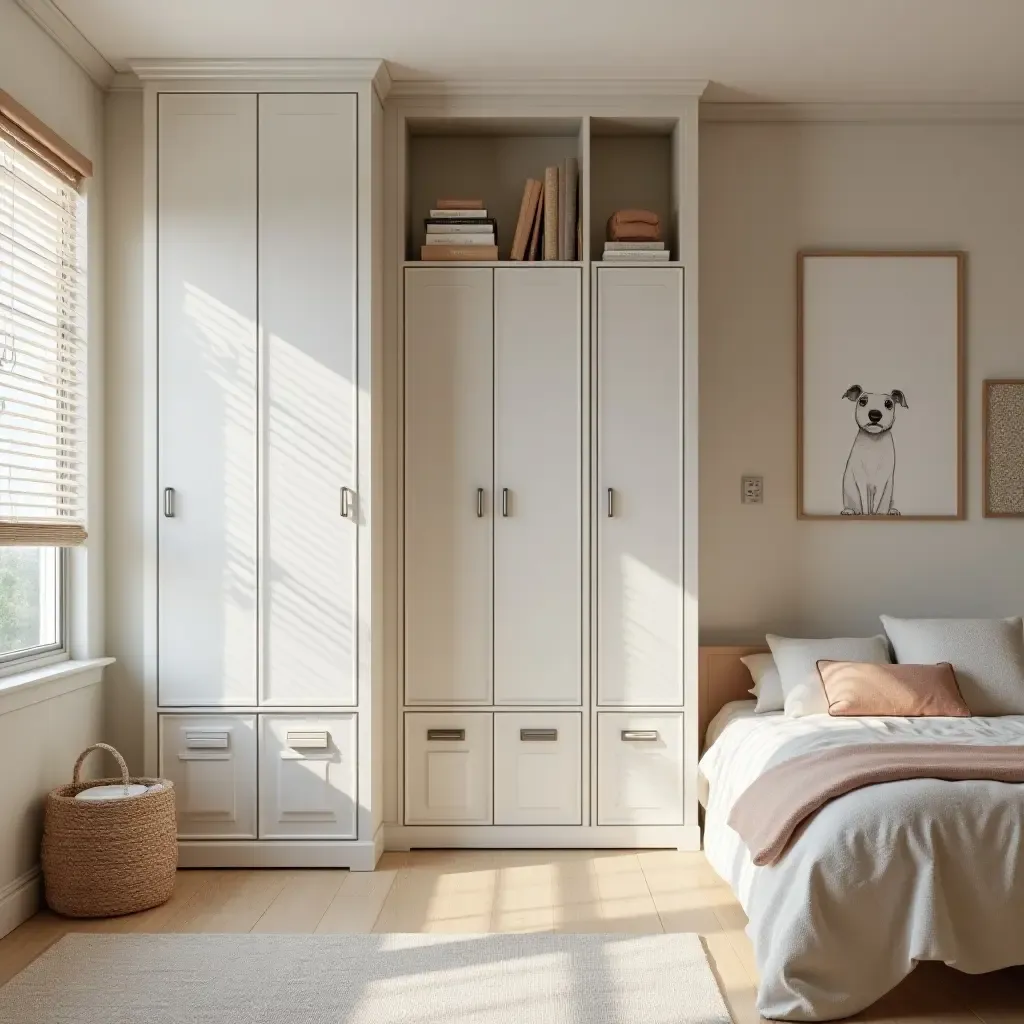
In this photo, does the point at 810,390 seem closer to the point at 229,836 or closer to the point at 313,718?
the point at 313,718

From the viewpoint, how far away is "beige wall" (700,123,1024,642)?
4.39m

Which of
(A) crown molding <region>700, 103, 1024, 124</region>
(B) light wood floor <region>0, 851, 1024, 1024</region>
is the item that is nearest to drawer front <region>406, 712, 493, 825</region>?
(B) light wood floor <region>0, 851, 1024, 1024</region>

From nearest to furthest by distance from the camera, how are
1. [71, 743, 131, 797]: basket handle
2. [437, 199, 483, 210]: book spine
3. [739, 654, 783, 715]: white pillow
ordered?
[71, 743, 131, 797]: basket handle → [739, 654, 783, 715]: white pillow → [437, 199, 483, 210]: book spine

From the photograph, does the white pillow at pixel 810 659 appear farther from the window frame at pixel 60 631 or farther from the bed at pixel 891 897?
the window frame at pixel 60 631

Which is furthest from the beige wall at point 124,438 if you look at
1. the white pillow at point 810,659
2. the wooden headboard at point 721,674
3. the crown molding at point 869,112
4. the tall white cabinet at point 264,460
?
the white pillow at point 810,659

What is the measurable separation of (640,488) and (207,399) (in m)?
1.55

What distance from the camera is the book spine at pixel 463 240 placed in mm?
4164

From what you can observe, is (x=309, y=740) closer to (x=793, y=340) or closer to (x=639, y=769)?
(x=639, y=769)

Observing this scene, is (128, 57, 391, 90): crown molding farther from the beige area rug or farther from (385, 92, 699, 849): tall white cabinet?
the beige area rug

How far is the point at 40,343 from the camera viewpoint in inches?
138

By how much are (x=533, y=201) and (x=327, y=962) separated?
266 centimetres

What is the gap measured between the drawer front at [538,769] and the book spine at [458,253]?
5.49ft

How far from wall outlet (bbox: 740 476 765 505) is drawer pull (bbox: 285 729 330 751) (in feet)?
5.95

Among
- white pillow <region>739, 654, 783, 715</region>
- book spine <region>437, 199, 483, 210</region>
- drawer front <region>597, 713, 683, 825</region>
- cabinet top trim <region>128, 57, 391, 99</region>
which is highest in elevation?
cabinet top trim <region>128, 57, 391, 99</region>
